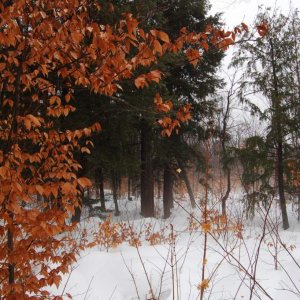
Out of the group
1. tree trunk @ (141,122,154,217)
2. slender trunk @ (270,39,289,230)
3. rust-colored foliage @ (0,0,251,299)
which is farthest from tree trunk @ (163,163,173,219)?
rust-colored foliage @ (0,0,251,299)

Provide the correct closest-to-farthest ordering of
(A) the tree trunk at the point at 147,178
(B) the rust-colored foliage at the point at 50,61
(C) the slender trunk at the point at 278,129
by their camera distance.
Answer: (B) the rust-colored foliage at the point at 50,61 < (C) the slender trunk at the point at 278,129 < (A) the tree trunk at the point at 147,178

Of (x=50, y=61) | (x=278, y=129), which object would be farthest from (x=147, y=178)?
(x=50, y=61)

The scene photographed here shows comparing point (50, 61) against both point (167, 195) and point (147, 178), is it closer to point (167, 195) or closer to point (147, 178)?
point (147, 178)

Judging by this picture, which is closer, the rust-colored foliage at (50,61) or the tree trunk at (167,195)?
the rust-colored foliage at (50,61)

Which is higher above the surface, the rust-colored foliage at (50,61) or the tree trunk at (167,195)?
the rust-colored foliage at (50,61)

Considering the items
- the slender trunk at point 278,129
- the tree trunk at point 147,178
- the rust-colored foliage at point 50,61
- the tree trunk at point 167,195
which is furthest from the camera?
the tree trunk at point 167,195

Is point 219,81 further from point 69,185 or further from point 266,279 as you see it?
point 69,185

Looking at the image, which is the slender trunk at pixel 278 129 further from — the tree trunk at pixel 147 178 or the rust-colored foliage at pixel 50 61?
the rust-colored foliage at pixel 50 61

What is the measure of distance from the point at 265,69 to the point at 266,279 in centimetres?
963

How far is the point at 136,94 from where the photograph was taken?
10.5 meters

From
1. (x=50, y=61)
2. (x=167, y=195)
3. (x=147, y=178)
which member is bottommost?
Result: (x=167, y=195)

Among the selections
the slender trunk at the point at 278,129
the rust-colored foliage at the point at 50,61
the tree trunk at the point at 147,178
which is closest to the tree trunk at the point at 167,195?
the tree trunk at the point at 147,178

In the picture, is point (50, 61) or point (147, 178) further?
point (147, 178)

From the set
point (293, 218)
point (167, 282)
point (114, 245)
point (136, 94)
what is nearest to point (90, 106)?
point (136, 94)
